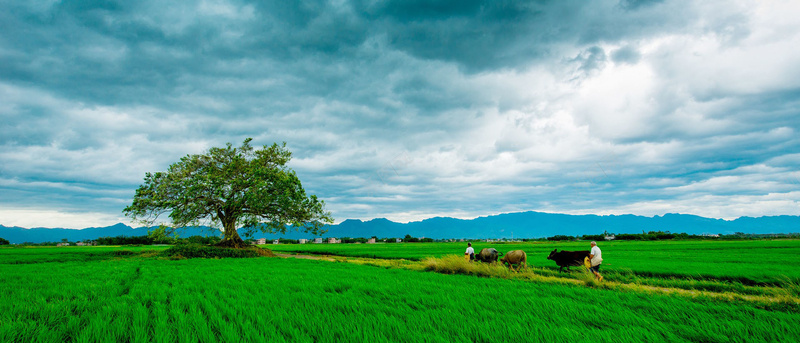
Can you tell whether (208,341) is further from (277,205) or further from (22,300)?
(277,205)

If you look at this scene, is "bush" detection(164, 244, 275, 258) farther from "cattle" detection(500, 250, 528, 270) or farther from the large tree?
"cattle" detection(500, 250, 528, 270)

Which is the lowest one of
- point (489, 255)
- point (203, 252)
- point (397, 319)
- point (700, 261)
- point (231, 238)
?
point (700, 261)

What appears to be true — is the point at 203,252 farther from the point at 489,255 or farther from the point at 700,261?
the point at 700,261

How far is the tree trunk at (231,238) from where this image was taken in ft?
113

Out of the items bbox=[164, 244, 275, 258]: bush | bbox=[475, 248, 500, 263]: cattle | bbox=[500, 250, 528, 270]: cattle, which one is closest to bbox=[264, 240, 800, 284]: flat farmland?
bbox=[500, 250, 528, 270]: cattle

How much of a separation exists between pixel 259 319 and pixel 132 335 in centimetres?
177

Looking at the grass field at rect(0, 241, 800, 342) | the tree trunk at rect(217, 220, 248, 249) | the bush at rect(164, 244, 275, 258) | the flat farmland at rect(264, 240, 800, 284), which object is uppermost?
the tree trunk at rect(217, 220, 248, 249)

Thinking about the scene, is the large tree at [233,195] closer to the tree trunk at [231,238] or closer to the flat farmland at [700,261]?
the tree trunk at [231,238]

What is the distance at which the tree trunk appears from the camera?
34.4m

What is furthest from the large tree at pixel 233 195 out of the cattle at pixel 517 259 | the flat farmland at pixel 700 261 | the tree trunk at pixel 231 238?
the cattle at pixel 517 259

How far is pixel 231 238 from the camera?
1367 inches

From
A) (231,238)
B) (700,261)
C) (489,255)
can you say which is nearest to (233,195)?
(231,238)

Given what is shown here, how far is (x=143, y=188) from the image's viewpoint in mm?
32438

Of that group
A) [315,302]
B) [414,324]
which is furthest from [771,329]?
[315,302]
